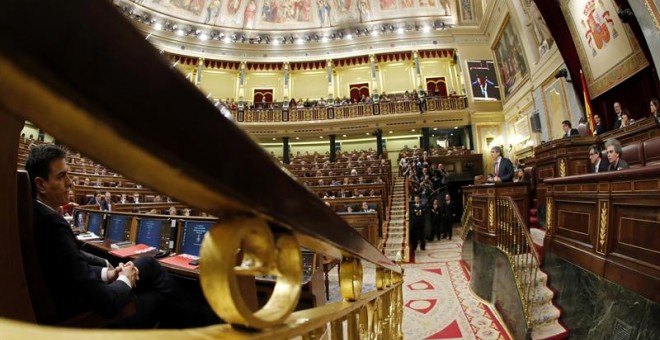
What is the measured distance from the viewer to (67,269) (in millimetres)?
1276

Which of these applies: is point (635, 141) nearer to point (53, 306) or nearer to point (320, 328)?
point (320, 328)

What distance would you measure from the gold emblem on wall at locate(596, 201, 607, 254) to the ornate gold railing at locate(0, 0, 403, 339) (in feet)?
9.96

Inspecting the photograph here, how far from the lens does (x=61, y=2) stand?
0.72ft

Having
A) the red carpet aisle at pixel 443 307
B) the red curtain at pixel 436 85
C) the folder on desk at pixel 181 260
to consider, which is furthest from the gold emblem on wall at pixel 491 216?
the red curtain at pixel 436 85

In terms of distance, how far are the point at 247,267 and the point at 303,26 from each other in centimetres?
2076

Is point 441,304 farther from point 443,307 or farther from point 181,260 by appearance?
point 181,260

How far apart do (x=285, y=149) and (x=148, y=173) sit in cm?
1635

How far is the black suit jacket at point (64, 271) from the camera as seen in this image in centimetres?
128

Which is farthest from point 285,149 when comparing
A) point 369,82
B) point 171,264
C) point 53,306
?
point 53,306

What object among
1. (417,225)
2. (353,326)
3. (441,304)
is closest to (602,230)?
(441,304)

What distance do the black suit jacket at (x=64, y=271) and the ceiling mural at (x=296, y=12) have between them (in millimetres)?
19136

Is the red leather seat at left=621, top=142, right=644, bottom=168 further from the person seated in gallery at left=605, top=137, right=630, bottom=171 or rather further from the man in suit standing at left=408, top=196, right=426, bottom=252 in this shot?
the man in suit standing at left=408, top=196, right=426, bottom=252

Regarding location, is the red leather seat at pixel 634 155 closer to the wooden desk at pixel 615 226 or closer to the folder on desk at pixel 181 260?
the wooden desk at pixel 615 226

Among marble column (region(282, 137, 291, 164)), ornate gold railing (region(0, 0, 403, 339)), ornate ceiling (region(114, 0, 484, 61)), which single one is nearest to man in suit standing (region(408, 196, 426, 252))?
ornate gold railing (region(0, 0, 403, 339))
